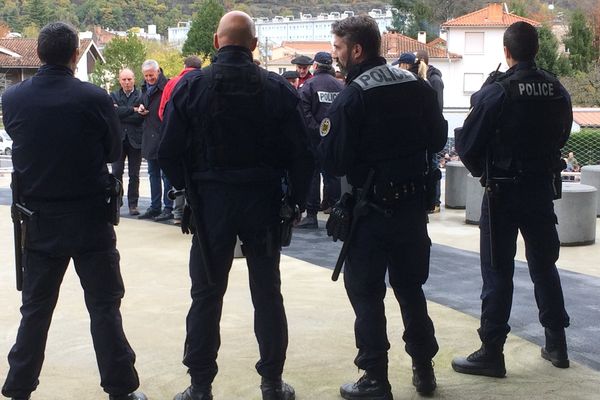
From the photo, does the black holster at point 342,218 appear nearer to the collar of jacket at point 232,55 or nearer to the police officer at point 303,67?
the collar of jacket at point 232,55

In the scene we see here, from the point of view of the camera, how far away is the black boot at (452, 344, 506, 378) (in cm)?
471

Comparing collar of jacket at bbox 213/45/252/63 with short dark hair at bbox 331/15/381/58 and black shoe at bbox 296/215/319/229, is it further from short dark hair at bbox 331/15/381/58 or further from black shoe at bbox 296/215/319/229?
black shoe at bbox 296/215/319/229

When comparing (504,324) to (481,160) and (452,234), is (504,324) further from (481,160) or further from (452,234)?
(452,234)

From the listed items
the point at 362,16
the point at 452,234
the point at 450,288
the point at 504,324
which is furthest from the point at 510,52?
the point at 452,234

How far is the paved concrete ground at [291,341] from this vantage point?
4.52 metres

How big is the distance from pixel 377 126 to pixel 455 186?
7.12m

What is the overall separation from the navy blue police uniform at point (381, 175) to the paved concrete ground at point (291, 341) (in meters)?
0.48

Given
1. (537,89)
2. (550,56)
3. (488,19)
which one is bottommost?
(537,89)

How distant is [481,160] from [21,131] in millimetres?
2384

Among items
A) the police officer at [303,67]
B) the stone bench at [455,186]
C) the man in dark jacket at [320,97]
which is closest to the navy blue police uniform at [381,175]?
the man in dark jacket at [320,97]

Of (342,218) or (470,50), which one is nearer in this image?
(342,218)

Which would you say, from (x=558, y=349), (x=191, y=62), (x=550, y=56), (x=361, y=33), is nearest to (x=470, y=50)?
(x=550, y=56)

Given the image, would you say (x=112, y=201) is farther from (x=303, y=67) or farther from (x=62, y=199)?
(x=303, y=67)

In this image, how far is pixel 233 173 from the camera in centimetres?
411
